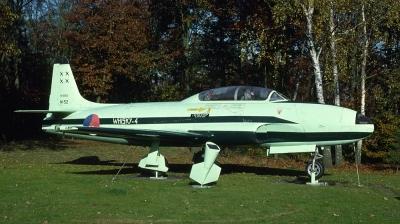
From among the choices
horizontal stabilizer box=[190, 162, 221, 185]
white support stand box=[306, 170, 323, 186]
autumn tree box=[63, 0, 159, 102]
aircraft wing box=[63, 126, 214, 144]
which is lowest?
white support stand box=[306, 170, 323, 186]

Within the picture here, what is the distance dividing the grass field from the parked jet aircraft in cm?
111

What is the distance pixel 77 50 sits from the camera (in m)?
40.2

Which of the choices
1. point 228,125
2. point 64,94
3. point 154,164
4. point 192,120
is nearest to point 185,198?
point 228,125

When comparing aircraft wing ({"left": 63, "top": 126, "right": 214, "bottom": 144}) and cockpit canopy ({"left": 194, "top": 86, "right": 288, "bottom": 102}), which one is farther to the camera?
cockpit canopy ({"left": 194, "top": 86, "right": 288, "bottom": 102})

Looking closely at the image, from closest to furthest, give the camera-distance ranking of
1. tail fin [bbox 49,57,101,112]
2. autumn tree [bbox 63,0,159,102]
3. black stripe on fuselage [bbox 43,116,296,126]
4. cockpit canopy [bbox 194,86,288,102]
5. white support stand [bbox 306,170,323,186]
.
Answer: white support stand [bbox 306,170,323,186] → black stripe on fuselage [bbox 43,116,296,126] → cockpit canopy [bbox 194,86,288,102] → tail fin [bbox 49,57,101,112] → autumn tree [bbox 63,0,159,102]

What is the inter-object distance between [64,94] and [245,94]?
312 inches

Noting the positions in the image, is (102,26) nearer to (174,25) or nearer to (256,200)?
(174,25)

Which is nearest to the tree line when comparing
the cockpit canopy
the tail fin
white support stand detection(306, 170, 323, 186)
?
the tail fin

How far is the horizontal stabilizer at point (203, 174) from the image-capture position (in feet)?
51.4

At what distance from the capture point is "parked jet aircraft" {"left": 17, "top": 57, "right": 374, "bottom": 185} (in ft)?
55.7

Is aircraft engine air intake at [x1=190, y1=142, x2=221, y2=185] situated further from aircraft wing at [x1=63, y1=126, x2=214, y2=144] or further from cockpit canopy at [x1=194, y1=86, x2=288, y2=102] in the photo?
cockpit canopy at [x1=194, y1=86, x2=288, y2=102]

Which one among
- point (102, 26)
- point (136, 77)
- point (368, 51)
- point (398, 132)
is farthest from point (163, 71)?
point (398, 132)

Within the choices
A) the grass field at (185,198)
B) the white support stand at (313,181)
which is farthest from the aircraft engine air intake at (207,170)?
the white support stand at (313,181)

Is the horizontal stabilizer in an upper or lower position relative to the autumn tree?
lower
